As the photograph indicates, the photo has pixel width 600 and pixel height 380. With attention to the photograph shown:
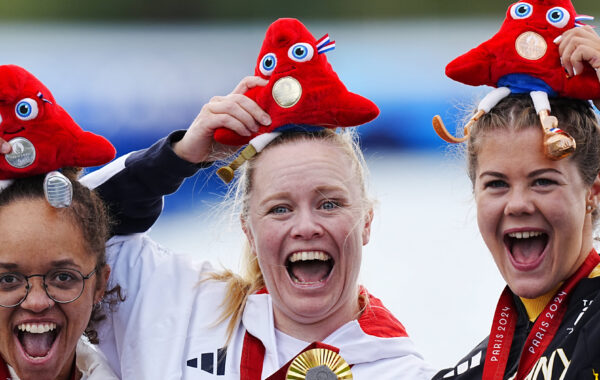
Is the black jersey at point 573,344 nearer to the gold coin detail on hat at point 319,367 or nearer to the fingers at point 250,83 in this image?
the gold coin detail on hat at point 319,367

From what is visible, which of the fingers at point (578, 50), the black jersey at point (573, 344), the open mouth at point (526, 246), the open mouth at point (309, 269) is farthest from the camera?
the open mouth at point (309, 269)

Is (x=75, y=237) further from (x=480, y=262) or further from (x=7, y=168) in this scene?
(x=480, y=262)

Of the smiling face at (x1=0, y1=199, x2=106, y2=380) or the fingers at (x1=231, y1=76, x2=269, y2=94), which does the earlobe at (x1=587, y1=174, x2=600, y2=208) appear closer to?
the fingers at (x1=231, y1=76, x2=269, y2=94)

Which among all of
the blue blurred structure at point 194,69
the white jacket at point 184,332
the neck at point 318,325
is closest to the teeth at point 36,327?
the white jacket at point 184,332

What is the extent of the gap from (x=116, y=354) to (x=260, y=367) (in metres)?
0.52

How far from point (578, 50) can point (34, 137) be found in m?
1.50

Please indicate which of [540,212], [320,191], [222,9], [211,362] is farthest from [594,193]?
[222,9]

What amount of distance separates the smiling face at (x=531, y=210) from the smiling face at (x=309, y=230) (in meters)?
0.44

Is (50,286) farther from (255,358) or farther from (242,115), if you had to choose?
(242,115)

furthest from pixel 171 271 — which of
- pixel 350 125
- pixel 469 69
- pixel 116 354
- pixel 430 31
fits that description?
pixel 430 31

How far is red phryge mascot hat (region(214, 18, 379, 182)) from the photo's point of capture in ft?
8.46

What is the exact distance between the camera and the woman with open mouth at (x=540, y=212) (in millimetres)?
2195

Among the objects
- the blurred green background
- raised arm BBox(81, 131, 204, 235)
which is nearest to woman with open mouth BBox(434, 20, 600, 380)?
raised arm BBox(81, 131, 204, 235)

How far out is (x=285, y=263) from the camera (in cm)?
264
